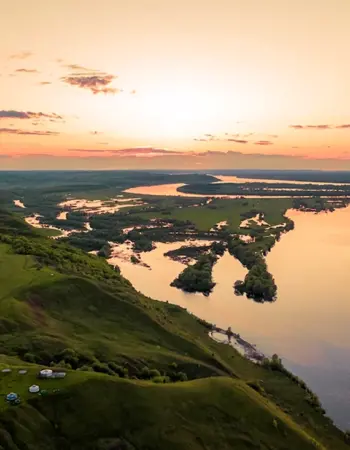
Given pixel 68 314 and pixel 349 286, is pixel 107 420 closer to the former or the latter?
pixel 68 314

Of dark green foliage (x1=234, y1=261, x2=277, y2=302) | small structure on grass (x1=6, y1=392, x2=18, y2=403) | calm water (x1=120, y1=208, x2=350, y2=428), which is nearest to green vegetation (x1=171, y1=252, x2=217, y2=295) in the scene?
calm water (x1=120, y1=208, x2=350, y2=428)

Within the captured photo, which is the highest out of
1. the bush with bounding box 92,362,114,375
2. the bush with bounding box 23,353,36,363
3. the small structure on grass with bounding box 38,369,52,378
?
the small structure on grass with bounding box 38,369,52,378

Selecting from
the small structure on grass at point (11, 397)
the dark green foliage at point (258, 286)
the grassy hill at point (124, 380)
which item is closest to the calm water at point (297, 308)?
the dark green foliage at point (258, 286)

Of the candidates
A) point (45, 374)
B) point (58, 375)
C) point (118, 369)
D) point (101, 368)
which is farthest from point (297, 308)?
point (45, 374)

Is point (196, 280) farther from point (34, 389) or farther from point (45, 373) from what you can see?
point (34, 389)

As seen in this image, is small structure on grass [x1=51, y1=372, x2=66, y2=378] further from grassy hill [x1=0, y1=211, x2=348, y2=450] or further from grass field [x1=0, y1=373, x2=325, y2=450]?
grassy hill [x1=0, y1=211, x2=348, y2=450]

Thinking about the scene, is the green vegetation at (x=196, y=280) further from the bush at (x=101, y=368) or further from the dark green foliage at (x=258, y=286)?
the bush at (x=101, y=368)
